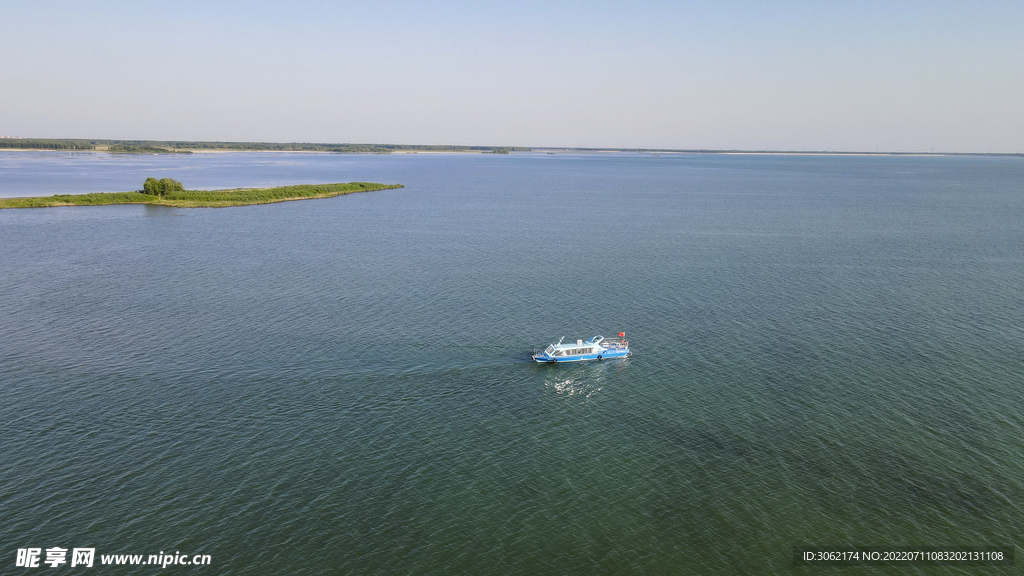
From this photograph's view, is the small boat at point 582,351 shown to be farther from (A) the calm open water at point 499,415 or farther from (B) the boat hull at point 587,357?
(A) the calm open water at point 499,415

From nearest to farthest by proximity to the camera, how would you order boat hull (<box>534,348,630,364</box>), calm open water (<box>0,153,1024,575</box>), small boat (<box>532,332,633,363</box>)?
calm open water (<box>0,153,1024,575</box>), boat hull (<box>534,348,630,364</box>), small boat (<box>532,332,633,363</box>)

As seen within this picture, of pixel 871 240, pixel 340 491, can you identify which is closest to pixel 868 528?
pixel 340 491

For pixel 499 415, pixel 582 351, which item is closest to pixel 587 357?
pixel 582 351

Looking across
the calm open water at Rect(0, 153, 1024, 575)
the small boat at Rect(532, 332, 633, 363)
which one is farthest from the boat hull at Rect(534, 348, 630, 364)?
the calm open water at Rect(0, 153, 1024, 575)

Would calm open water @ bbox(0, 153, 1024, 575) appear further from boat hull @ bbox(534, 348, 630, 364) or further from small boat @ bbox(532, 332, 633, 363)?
small boat @ bbox(532, 332, 633, 363)

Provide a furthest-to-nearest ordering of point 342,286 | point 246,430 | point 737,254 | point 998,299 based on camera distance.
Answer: point 737,254, point 342,286, point 998,299, point 246,430

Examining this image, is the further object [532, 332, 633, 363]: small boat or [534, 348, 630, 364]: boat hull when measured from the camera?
[532, 332, 633, 363]: small boat

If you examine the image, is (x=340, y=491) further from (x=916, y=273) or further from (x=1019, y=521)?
(x=916, y=273)

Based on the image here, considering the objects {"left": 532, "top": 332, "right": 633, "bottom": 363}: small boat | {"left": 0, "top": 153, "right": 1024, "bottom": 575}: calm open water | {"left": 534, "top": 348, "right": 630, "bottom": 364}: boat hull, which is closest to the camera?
{"left": 0, "top": 153, "right": 1024, "bottom": 575}: calm open water

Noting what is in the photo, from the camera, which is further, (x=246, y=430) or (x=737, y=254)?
(x=737, y=254)
